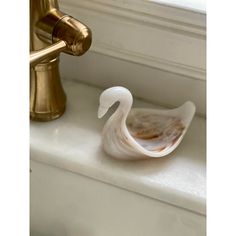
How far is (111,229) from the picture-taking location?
0.70 meters

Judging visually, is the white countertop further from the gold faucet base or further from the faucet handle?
the faucet handle

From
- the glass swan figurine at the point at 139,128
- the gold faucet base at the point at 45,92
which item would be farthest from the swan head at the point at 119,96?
the gold faucet base at the point at 45,92

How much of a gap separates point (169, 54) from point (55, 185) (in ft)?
0.74

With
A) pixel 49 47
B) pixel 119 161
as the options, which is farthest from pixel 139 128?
pixel 49 47

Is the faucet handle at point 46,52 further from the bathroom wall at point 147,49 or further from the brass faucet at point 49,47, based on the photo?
the bathroom wall at point 147,49

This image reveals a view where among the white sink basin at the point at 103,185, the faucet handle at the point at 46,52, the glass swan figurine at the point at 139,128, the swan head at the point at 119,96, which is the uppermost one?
the faucet handle at the point at 46,52

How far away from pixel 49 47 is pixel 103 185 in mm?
185

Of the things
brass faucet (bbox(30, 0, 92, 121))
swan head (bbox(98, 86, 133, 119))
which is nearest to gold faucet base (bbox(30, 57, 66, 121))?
brass faucet (bbox(30, 0, 92, 121))

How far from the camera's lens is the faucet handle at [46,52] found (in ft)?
1.87

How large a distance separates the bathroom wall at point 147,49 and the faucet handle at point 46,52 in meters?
0.14
